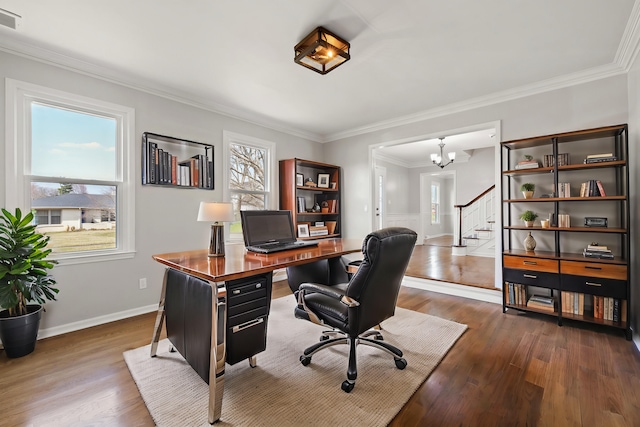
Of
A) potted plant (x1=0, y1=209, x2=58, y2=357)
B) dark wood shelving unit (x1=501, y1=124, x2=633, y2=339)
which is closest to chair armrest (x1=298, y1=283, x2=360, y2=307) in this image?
potted plant (x1=0, y1=209, x2=58, y2=357)

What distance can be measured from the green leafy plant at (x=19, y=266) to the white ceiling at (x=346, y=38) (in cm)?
144

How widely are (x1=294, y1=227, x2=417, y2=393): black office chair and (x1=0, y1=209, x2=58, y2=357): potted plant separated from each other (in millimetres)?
2009

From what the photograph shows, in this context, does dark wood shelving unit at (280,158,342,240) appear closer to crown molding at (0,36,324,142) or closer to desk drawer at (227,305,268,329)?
crown molding at (0,36,324,142)

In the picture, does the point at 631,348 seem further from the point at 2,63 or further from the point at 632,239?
the point at 2,63

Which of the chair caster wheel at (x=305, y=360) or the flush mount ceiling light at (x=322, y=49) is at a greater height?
the flush mount ceiling light at (x=322, y=49)

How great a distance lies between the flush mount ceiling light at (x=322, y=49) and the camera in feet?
7.02

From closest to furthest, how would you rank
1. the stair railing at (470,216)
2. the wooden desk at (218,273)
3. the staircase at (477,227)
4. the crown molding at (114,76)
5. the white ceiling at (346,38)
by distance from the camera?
1. the wooden desk at (218,273)
2. the white ceiling at (346,38)
3. the crown molding at (114,76)
4. the staircase at (477,227)
5. the stair railing at (470,216)

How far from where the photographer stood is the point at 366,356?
215 cm

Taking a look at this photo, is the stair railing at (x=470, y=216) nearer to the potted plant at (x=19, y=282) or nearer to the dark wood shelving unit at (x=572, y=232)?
the dark wood shelving unit at (x=572, y=232)

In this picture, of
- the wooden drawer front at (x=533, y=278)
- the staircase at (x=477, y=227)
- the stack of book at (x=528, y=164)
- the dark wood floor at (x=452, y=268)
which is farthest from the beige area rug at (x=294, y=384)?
the staircase at (x=477, y=227)

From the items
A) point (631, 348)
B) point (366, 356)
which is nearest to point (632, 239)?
point (631, 348)

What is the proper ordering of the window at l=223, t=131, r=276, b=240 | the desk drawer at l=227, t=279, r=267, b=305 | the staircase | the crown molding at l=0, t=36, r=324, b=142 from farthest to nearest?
1. the staircase
2. the window at l=223, t=131, r=276, b=240
3. the crown molding at l=0, t=36, r=324, b=142
4. the desk drawer at l=227, t=279, r=267, b=305

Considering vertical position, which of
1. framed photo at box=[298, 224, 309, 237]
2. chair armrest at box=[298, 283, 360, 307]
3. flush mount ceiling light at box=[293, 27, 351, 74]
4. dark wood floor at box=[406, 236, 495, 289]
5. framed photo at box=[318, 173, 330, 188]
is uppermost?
flush mount ceiling light at box=[293, 27, 351, 74]

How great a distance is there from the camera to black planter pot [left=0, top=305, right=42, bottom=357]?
208 centimetres
